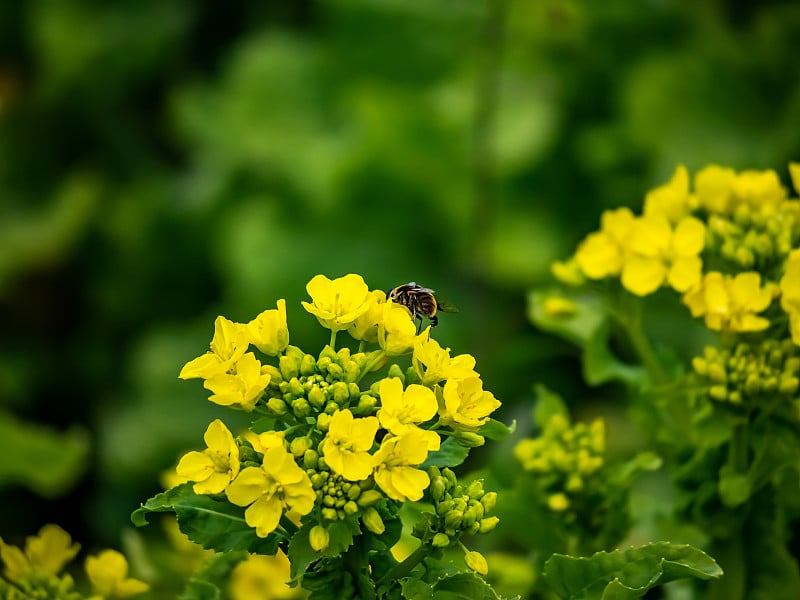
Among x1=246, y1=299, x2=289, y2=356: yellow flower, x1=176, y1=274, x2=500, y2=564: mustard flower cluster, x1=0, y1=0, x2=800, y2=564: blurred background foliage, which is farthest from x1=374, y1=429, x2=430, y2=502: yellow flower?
x1=0, y1=0, x2=800, y2=564: blurred background foliage

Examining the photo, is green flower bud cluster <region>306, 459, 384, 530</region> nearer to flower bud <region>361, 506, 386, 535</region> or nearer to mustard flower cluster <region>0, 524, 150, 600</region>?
flower bud <region>361, 506, 386, 535</region>

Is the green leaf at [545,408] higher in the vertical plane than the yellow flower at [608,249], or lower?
lower

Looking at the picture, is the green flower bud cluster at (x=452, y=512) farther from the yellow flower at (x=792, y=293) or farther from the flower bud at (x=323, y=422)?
the yellow flower at (x=792, y=293)

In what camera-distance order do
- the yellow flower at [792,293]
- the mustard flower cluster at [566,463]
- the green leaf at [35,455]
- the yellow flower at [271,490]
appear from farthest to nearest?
the green leaf at [35,455], the mustard flower cluster at [566,463], the yellow flower at [792,293], the yellow flower at [271,490]

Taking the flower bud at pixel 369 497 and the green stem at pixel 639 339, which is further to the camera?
the green stem at pixel 639 339

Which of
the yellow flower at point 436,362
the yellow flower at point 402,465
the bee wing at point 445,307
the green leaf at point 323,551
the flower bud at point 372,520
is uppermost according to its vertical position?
the bee wing at point 445,307

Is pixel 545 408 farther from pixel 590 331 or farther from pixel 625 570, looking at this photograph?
pixel 625 570

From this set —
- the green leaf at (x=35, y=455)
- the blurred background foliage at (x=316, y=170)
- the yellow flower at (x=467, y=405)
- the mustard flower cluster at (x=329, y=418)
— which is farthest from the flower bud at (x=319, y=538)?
the blurred background foliage at (x=316, y=170)

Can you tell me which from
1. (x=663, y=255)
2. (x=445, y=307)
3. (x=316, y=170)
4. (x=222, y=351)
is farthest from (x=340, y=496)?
(x=316, y=170)
